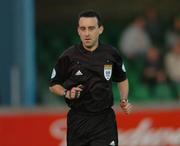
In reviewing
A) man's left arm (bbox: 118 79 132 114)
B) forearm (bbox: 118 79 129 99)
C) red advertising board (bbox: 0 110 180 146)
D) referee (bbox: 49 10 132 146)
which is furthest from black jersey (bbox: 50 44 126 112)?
red advertising board (bbox: 0 110 180 146)

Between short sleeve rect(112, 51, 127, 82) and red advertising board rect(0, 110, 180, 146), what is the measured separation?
9.62ft

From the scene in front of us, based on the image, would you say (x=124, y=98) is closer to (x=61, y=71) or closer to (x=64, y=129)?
(x=61, y=71)

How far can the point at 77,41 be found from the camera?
1512 cm

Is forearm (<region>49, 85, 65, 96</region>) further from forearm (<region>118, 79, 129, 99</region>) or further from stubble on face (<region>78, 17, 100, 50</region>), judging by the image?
forearm (<region>118, 79, 129, 99</region>)

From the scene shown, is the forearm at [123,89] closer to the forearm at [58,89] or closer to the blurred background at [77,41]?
the forearm at [58,89]

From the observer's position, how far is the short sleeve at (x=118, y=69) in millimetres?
7219

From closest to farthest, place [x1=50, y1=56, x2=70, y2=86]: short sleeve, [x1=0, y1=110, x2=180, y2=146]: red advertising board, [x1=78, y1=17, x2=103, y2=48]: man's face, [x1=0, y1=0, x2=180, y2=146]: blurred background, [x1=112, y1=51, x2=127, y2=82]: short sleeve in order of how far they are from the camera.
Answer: [x1=78, y1=17, x2=103, y2=48]: man's face, [x1=50, y1=56, x2=70, y2=86]: short sleeve, [x1=112, y1=51, x2=127, y2=82]: short sleeve, [x1=0, y1=110, x2=180, y2=146]: red advertising board, [x1=0, y1=0, x2=180, y2=146]: blurred background

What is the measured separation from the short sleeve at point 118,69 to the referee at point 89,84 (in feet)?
0.09

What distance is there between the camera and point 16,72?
12312 millimetres

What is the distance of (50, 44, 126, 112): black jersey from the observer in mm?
7039

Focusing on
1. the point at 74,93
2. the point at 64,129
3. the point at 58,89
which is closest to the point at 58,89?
the point at 58,89

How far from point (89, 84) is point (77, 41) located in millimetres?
8122

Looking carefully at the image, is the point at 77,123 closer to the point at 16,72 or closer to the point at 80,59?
the point at 80,59

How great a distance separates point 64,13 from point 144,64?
7.66 ft
